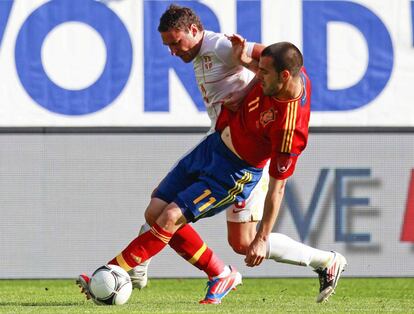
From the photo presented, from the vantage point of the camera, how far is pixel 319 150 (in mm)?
A: 12742

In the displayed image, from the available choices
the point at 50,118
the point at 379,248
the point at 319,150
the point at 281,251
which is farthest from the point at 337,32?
the point at 281,251

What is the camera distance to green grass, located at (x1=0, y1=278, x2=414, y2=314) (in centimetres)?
769

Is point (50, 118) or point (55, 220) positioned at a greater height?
point (50, 118)

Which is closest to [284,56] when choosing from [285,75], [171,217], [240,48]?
[285,75]

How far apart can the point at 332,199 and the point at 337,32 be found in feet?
5.72

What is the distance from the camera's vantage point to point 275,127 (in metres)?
7.68

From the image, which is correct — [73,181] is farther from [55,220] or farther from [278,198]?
[278,198]

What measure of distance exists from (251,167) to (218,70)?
693 millimetres

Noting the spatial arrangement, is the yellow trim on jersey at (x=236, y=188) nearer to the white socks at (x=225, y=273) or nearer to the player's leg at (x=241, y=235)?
the player's leg at (x=241, y=235)

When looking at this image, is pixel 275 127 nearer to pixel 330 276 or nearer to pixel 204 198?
pixel 204 198

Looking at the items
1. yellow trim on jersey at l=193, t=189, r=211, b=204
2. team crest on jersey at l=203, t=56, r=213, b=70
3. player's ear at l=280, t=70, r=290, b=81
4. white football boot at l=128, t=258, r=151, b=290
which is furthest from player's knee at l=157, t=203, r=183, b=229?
player's ear at l=280, t=70, r=290, b=81

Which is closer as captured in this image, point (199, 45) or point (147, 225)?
point (199, 45)

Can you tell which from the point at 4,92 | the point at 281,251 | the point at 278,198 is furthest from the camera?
the point at 4,92

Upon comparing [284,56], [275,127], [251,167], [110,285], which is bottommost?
[110,285]
